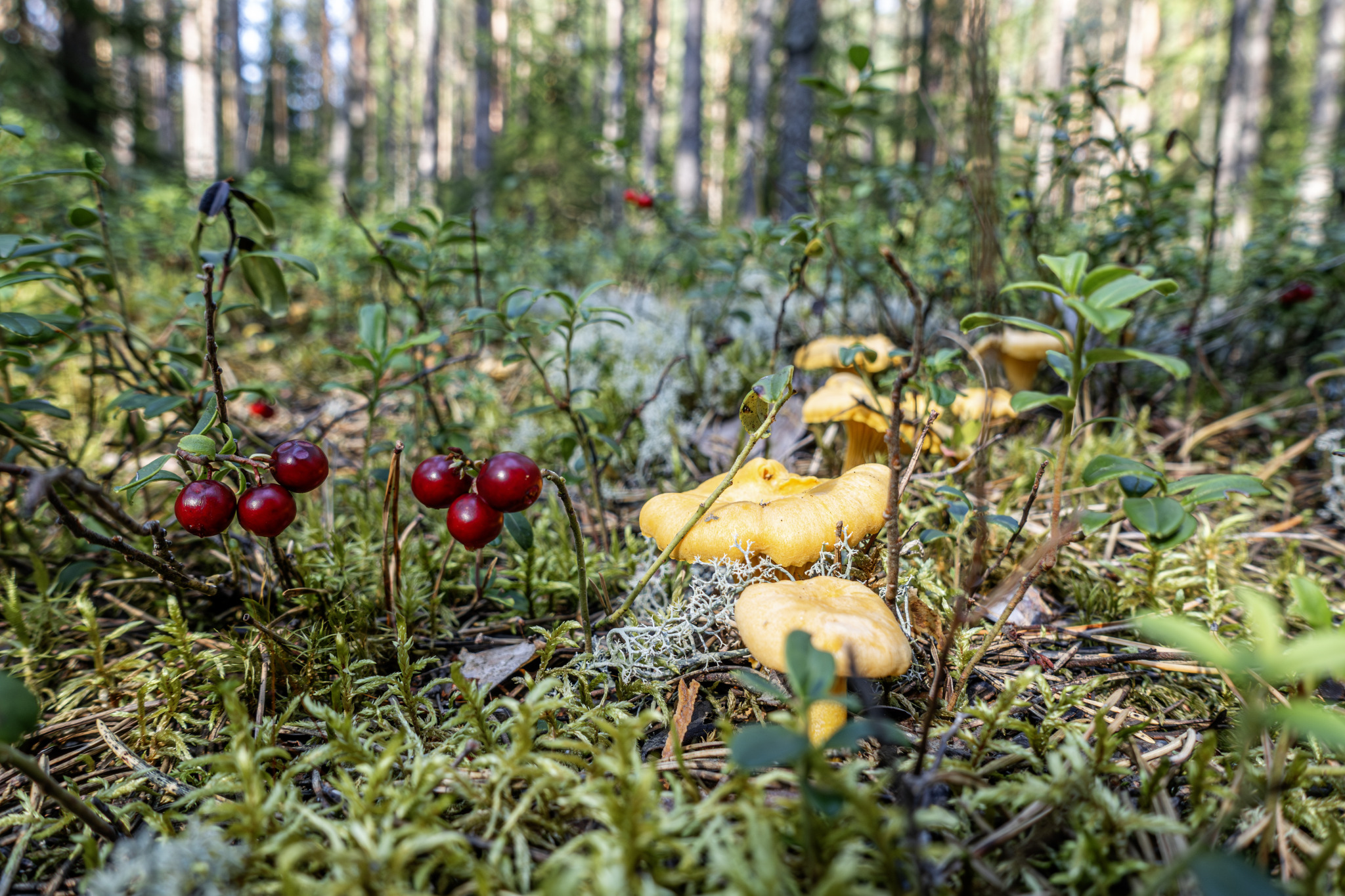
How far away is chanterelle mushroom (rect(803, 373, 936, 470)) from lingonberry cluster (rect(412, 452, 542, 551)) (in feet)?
3.75

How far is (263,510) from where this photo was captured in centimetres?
132

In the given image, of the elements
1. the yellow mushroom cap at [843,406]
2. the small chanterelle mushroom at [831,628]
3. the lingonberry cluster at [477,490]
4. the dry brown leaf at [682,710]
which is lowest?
the dry brown leaf at [682,710]

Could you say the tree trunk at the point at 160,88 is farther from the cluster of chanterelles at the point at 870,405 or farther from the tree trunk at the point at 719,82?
the cluster of chanterelles at the point at 870,405

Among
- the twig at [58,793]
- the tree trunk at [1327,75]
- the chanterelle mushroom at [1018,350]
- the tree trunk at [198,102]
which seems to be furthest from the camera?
the tree trunk at [198,102]

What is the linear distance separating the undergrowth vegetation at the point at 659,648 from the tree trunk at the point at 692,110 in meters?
8.65

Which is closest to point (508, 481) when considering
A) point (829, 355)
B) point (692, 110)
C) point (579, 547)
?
point (579, 547)

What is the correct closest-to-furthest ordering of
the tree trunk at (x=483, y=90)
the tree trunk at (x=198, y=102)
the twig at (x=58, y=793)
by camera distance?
the twig at (x=58, y=793)
the tree trunk at (x=483, y=90)
the tree trunk at (x=198, y=102)

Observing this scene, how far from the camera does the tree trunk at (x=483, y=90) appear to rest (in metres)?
11.6

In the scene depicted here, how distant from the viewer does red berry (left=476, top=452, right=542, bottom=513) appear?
127 cm

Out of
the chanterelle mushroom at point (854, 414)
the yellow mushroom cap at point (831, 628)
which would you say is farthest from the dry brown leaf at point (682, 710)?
the chanterelle mushroom at point (854, 414)

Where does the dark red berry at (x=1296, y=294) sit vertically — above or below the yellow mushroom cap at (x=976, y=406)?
above

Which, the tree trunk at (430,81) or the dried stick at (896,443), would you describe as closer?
the dried stick at (896,443)

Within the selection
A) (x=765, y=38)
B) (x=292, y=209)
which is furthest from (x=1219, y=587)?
(x=765, y=38)

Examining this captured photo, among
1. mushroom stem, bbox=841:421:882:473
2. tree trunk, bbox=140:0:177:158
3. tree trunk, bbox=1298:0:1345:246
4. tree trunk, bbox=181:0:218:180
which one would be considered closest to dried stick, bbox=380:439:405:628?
mushroom stem, bbox=841:421:882:473
